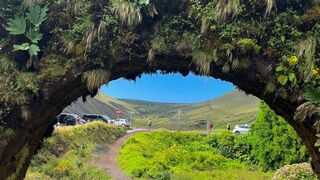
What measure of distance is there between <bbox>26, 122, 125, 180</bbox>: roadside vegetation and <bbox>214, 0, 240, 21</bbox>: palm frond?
10.7 meters

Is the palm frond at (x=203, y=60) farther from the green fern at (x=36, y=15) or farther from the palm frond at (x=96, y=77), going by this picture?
the green fern at (x=36, y=15)

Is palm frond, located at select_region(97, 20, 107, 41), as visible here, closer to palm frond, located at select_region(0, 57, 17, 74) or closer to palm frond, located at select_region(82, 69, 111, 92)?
palm frond, located at select_region(82, 69, 111, 92)

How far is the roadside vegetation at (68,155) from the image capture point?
18730 millimetres

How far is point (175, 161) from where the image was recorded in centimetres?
2756

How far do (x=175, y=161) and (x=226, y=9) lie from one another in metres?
21.5

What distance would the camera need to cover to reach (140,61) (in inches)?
300

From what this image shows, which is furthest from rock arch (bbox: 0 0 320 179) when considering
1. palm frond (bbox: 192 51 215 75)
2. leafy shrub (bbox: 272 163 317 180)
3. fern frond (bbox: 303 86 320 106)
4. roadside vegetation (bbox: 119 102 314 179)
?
roadside vegetation (bbox: 119 102 314 179)

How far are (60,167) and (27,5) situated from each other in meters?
13.0

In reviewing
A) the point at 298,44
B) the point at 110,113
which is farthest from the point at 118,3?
the point at 110,113

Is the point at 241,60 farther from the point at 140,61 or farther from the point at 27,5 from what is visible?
the point at 27,5

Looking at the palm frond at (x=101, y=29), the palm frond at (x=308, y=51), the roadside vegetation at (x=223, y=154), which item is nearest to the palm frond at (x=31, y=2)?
the palm frond at (x=101, y=29)

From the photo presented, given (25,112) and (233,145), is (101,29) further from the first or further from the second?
(233,145)

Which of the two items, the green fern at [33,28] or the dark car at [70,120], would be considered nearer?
the green fern at [33,28]

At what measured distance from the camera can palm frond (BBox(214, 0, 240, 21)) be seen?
22.6 feet
